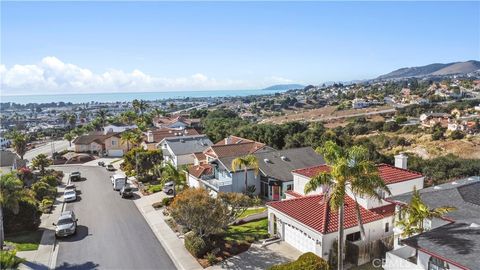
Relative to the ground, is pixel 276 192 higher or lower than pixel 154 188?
higher

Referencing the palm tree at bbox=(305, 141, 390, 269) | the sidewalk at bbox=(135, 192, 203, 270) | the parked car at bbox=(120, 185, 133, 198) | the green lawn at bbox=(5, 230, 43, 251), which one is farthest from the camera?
the parked car at bbox=(120, 185, 133, 198)

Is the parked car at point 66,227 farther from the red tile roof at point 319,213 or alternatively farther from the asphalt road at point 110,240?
the red tile roof at point 319,213

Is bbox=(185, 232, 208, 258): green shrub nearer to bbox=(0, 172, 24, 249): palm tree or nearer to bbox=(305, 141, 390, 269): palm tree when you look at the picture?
bbox=(305, 141, 390, 269): palm tree

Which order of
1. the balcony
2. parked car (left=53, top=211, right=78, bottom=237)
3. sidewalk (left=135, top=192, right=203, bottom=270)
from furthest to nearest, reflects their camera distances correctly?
parked car (left=53, top=211, right=78, bottom=237), sidewalk (left=135, top=192, right=203, bottom=270), the balcony

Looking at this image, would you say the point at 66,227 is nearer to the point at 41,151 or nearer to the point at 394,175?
the point at 394,175

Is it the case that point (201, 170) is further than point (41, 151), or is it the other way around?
point (41, 151)

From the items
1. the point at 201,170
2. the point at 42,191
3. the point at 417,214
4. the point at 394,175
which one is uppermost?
the point at 417,214

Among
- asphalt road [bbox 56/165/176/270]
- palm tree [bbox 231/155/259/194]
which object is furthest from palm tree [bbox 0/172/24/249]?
palm tree [bbox 231/155/259/194]

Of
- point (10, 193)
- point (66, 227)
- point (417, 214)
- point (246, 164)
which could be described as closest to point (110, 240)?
point (66, 227)

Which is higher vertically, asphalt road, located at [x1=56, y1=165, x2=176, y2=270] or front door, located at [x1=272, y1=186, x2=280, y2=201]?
front door, located at [x1=272, y1=186, x2=280, y2=201]
